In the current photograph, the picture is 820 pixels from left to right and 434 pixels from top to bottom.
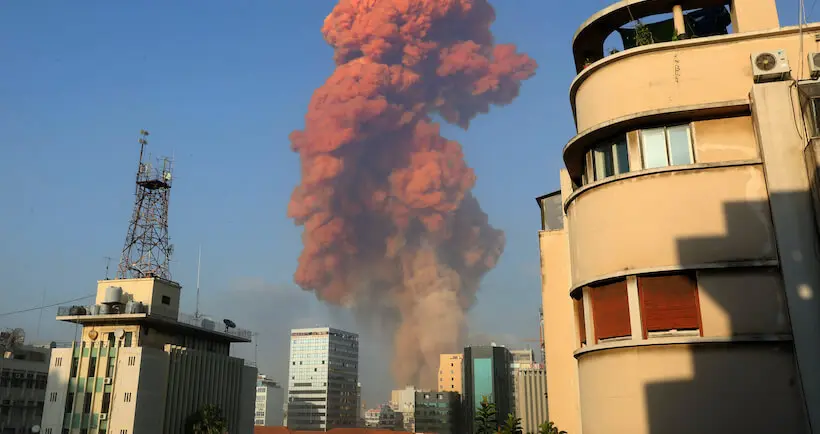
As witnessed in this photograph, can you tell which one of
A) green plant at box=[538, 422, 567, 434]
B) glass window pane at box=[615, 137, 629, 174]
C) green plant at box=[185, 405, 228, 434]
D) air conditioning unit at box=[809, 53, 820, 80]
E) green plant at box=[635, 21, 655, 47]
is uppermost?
green plant at box=[635, 21, 655, 47]

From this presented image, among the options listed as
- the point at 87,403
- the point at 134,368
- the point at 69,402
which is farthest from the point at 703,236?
the point at 69,402

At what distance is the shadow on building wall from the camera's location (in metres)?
14.7

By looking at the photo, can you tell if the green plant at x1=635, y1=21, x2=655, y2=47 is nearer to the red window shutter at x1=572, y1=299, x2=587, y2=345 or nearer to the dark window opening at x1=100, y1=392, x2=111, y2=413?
the red window shutter at x1=572, y1=299, x2=587, y2=345

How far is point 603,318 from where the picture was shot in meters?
17.0

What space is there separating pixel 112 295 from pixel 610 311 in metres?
72.1

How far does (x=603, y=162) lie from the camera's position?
18469 mm

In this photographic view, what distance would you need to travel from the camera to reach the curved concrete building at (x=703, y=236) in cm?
1494

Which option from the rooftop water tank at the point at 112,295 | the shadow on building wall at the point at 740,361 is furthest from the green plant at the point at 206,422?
the shadow on building wall at the point at 740,361

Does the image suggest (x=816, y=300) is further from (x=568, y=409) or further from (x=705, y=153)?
(x=568, y=409)

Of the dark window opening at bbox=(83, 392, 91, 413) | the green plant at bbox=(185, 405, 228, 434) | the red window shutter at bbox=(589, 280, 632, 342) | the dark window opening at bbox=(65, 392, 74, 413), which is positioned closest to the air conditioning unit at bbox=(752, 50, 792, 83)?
the red window shutter at bbox=(589, 280, 632, 342)

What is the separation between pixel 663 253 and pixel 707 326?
2.02m

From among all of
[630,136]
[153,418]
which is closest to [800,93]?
[630,136]

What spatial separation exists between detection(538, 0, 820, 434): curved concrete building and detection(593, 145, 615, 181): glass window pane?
0.04 m

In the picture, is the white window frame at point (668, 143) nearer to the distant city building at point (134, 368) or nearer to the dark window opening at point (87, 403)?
the distant city building at point (134, 368)
